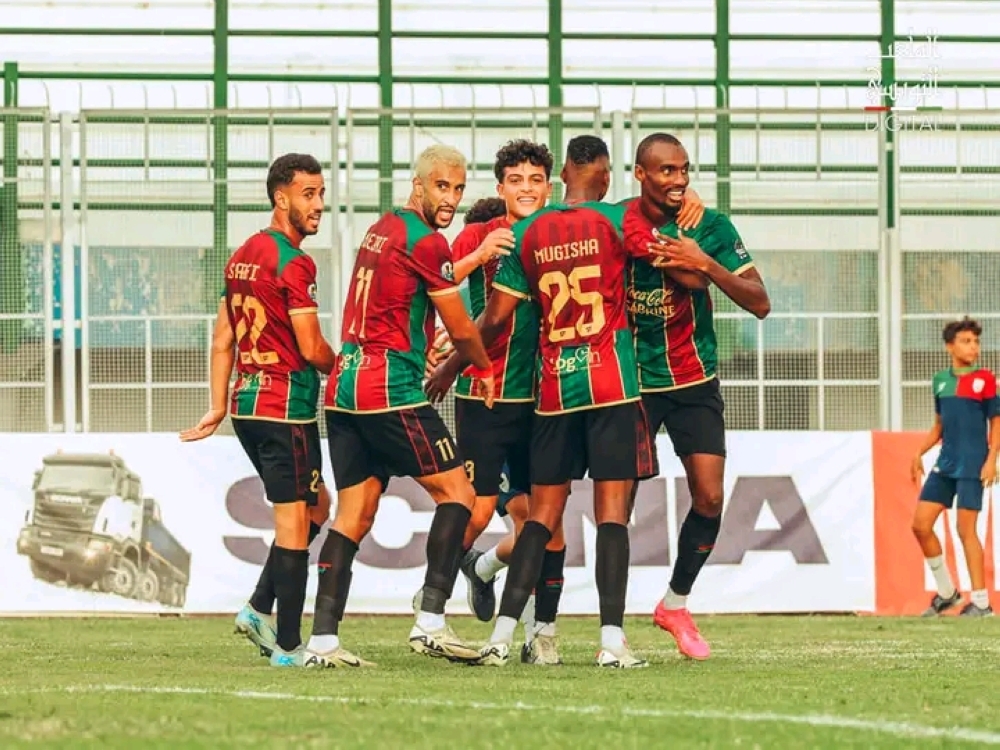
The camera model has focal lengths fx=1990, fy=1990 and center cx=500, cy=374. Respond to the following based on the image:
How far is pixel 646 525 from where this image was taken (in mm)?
14070

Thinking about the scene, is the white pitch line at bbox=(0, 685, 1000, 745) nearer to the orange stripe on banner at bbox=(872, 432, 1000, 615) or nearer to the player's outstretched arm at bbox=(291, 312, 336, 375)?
the player's outstretched arm at bbox=(291, 312, 336, 375)

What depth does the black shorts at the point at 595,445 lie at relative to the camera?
8.15 m

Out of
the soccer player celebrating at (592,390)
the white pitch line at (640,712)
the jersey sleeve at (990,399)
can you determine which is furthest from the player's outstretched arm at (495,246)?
the jersey sleeve at (990,399)

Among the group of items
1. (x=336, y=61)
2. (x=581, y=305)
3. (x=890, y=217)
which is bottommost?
(x=581, y=305)

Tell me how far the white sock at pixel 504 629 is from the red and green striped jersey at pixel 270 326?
1280mm

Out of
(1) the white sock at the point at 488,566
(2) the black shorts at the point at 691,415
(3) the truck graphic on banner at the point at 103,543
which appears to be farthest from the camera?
(3) the truck graphic on banner at the point at 103,543

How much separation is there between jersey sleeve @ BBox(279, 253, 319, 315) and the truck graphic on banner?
5796 millimetres

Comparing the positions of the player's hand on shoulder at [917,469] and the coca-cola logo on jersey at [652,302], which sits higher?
the coca-cola logo on jersey at [652,302]

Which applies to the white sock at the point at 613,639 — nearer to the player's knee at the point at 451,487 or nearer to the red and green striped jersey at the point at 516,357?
the player's knee at the point at 451,487

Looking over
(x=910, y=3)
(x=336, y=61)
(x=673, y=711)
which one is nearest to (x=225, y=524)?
(x=673, y=711)

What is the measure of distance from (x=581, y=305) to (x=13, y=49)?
1634cm

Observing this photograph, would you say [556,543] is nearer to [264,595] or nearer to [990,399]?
[264,595]

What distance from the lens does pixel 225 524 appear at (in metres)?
13.9

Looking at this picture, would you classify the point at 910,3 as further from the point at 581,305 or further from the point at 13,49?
the point at 581,305
